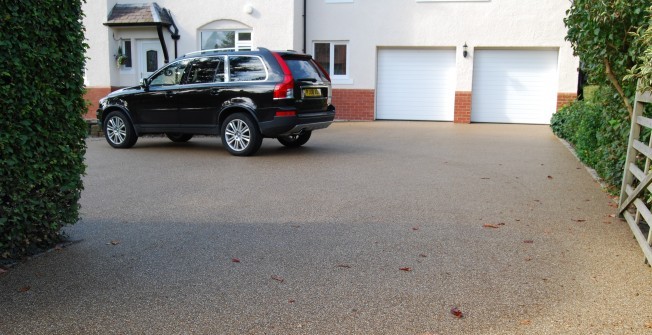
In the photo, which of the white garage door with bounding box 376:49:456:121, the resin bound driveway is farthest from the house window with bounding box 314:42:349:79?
the resin bound driveway

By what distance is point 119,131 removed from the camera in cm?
1242

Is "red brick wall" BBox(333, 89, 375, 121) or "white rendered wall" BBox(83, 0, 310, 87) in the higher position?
"white rendered wall" BBox(83, 0, 310, 87)

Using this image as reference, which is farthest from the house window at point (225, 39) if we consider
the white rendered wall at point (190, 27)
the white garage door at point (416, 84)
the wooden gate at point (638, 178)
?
the wooden gate at point (638, 178)

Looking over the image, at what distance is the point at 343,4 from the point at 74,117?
15549 mm

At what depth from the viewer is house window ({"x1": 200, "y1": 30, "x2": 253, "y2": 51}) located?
19516 mm

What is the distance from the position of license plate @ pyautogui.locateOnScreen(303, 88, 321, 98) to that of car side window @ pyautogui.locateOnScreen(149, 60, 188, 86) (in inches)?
102

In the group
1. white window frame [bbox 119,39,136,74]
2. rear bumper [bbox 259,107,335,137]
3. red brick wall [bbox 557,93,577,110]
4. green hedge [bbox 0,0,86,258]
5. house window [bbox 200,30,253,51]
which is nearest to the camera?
green hedge [bbox 0,0,86,258]

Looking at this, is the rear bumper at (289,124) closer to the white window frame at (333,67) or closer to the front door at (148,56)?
the white window frame at (333,67)

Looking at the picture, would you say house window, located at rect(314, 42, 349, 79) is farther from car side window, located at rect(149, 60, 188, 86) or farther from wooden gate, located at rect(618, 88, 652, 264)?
wooden gate, located at rect(618, 88, 652, 264)

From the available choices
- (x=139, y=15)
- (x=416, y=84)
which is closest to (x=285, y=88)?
(x=416, y=84)

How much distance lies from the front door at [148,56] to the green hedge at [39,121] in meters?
15.9

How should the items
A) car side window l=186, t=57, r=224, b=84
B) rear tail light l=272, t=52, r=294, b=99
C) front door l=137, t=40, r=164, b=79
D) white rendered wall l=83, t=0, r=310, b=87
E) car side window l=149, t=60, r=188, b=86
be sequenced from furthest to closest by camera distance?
front door l=137, t=40, r=164, b=79 < white rendered wall l=83, t=0, r=310, b=87 < car side window l=149, t=60, r=188, b=86 < car side window l=186, t=57, r=224, b=84 < rear tail light l=272, t=52, r=294, b=99

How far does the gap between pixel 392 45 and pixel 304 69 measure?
29.2 feet

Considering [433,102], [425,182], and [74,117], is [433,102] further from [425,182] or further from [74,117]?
[74,117]
